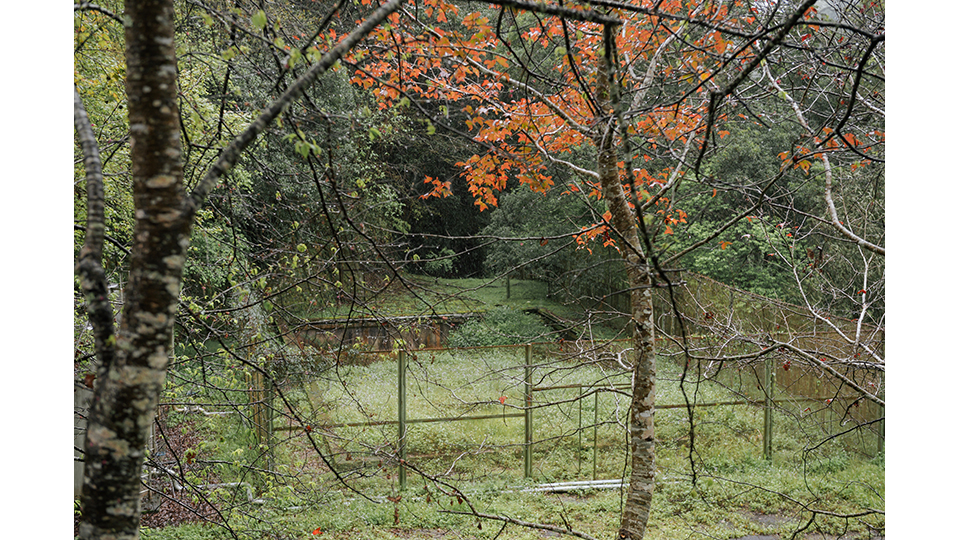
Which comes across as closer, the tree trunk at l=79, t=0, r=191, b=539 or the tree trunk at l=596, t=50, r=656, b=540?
the tree trunk at l=79, t=0, r=191, b=539

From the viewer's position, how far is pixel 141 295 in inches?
43.4

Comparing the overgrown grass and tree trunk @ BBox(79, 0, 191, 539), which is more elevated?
tree trunk @ BBox(79, 0, 191, 539)

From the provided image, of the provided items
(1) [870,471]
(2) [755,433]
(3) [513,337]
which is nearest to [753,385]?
(2) [755,433]

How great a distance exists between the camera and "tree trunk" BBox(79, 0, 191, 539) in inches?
42.3

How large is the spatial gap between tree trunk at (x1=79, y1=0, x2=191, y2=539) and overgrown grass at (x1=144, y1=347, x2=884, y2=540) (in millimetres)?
3765

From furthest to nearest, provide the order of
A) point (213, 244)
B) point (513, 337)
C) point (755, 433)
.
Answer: point (513, 337) < point (755, 433) < point (213, 244)

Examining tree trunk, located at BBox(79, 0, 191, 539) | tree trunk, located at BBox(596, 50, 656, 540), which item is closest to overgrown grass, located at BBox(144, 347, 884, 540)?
tree trunk, located at BBox(596, 50, 656, 540)

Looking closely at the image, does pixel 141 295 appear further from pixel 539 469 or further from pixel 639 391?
pixel 539 469

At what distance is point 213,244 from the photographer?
5.38 metres

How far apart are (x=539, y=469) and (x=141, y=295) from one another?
644 centimetres

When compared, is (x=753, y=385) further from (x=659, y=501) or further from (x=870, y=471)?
(x=659, y=501)

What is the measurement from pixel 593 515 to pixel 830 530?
2.26 m

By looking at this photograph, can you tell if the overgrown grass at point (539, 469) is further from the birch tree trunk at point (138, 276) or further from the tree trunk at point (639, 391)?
the birch tree trunk at point (138, 276)

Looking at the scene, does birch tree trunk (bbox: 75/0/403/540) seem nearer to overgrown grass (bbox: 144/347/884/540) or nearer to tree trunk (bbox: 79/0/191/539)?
tree trunk (bbox: 79/0/191/539)
